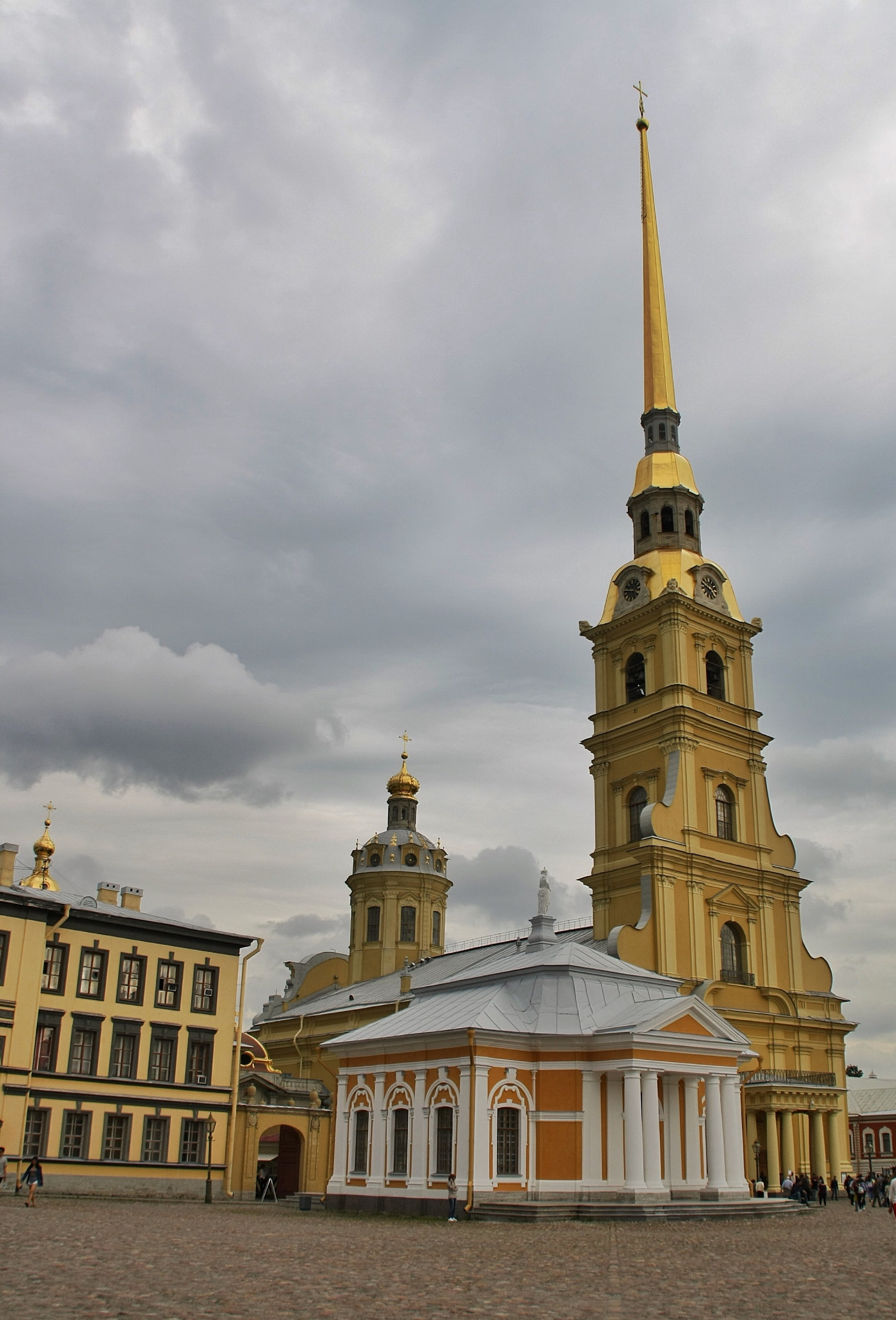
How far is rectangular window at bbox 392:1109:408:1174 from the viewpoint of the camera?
2942 centimetres

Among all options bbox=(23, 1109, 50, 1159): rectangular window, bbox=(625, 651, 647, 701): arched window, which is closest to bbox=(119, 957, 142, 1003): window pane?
bbox=(23, 1109, 50, 1159): rectangular window

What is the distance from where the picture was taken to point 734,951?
44219 mm

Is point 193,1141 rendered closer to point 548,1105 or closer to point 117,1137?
point 117,1137

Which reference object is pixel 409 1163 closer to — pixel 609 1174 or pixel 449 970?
pixel 609 1174

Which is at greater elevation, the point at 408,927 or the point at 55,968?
the point at 408,927

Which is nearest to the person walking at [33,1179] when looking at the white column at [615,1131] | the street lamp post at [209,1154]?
the street lamp post at [209,1154]

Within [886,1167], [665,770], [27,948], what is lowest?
[886,1167]

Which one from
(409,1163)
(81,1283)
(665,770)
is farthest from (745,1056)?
(81,1283)

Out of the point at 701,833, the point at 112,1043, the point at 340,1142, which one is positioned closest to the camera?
the point at 340,1142

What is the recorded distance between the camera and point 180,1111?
125ft

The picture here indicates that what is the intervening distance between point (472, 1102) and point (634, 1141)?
3.92 meters

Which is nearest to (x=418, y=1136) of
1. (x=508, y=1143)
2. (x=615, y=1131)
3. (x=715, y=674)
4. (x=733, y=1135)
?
(x=508, y=1143)

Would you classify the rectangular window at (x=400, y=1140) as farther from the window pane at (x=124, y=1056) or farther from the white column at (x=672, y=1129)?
the window pane at (x=124, y=1056)

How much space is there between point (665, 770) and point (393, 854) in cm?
2706
